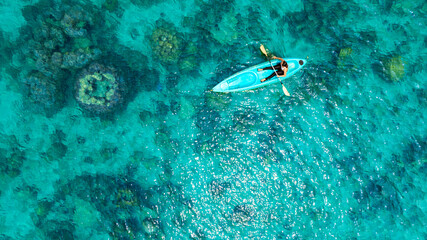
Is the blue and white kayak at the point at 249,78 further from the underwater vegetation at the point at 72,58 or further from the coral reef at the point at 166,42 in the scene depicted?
the underwater vegetation at the point at 72,58

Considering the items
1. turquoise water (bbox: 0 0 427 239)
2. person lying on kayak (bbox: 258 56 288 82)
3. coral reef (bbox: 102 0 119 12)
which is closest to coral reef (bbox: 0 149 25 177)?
turquoise water (bbox: 0 0 427 239)

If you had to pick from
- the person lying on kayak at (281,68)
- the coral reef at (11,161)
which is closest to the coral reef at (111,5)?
the person lying on kayak at (281,68)

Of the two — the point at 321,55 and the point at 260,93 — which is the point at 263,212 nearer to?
the point at 260,93

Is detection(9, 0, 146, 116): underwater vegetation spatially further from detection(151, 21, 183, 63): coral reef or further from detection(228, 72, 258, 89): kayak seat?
detection(228, 72, 258, 89): kayak seat

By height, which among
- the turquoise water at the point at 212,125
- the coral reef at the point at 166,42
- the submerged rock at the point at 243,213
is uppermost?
the coral reef at the point at 166,42

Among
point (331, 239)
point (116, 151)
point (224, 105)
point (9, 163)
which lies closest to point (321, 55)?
point (224, 105)
